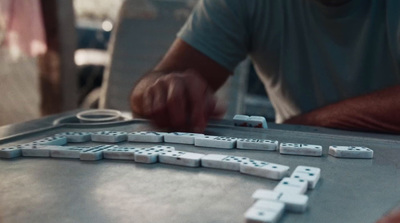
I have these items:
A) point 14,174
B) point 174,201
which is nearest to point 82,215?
point 174,201

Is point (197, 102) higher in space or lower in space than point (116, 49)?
lower

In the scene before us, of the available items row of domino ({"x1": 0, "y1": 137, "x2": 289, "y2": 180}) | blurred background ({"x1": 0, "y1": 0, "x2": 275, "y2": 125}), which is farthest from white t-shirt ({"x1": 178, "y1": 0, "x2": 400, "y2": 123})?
row of domino ({"x1": 0, "y1": 137, "x2": 289, "y2": 180})

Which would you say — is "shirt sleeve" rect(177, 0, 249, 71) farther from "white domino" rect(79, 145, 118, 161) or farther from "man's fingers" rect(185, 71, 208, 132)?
"white domino" rect(79, 145, 118, 161)

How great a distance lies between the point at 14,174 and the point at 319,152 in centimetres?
54

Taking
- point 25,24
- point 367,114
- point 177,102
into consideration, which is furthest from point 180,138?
point 25,24

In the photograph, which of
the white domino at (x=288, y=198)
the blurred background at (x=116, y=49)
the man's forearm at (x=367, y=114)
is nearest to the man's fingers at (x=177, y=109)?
the man's forearm at (x=367, y=114)

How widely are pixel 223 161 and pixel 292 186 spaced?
0.50 ft

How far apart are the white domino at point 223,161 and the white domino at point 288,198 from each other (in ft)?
0.46

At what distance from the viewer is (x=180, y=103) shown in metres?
1.12

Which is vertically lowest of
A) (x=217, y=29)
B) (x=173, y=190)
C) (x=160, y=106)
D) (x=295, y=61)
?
(x=173, y=190)

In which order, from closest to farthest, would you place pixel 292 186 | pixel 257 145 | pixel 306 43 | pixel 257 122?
pixel 292 186, pixel 257 145, pixel 257 122, pixel 306 43

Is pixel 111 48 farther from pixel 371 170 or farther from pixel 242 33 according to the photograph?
pixel 371 170

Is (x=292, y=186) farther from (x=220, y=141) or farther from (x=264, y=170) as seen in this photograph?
(x=220, y=141)

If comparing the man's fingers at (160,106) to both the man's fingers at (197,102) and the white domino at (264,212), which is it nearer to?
the man's fingers at (197,102)
